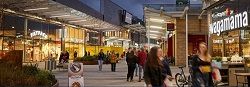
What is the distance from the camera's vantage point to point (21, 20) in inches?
1592

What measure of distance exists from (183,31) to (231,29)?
19.9m

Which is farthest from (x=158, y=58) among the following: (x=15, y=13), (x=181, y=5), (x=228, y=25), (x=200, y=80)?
(x=15, y=13)

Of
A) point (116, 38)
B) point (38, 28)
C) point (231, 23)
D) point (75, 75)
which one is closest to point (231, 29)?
point (231, 23)

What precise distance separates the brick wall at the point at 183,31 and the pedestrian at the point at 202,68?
2770 centimetres

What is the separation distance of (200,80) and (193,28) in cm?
2798

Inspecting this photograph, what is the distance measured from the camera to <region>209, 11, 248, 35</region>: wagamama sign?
15506mm

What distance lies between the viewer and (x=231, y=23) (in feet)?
55.4

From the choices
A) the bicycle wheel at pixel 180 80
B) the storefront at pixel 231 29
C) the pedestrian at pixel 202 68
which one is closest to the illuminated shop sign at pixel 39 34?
the storefront at pixel 231 29

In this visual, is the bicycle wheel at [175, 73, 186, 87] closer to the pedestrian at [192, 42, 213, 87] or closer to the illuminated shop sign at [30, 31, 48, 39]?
the pedestrian at [192, 42, 213, 87]

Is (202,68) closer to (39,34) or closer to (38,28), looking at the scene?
(38,28)

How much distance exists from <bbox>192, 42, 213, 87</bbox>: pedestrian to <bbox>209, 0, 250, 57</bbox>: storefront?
270 inches

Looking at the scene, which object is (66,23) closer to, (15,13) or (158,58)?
(15,13)

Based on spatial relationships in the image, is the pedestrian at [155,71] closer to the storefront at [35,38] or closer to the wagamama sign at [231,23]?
the wagamama sign at [231,23]

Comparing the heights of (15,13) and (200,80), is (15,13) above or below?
above
